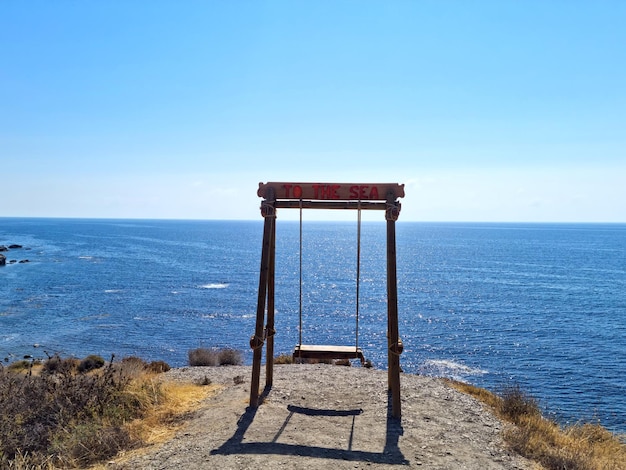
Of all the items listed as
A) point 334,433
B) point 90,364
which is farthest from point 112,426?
point 90,364

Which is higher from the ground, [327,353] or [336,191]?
[336,191]

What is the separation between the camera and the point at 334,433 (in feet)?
26.1

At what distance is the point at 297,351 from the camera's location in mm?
9375

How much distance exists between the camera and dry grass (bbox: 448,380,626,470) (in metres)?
7.41

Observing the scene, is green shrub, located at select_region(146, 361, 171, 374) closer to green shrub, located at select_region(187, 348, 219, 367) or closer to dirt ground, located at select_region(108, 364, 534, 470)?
green shrub, located at select_region(187, 348, 219, 367)

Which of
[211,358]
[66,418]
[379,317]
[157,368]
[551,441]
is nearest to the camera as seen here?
[66,418]

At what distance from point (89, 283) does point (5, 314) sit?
1695 cm

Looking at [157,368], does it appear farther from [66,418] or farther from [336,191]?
[336,191]

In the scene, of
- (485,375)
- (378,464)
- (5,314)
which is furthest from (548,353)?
(5,314)

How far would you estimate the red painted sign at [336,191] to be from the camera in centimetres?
912

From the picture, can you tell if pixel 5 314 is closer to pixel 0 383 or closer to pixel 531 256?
pixel 0 383

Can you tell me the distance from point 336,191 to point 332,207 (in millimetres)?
410

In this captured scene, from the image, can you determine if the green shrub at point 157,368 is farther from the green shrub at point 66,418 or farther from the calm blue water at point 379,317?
the calm blue water at point 379,317

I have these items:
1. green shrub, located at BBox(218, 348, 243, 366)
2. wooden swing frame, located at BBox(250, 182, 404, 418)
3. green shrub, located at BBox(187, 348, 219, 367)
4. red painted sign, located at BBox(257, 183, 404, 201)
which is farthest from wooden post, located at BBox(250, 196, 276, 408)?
green shrub, located at BBox(218, 348, 243, 366)
